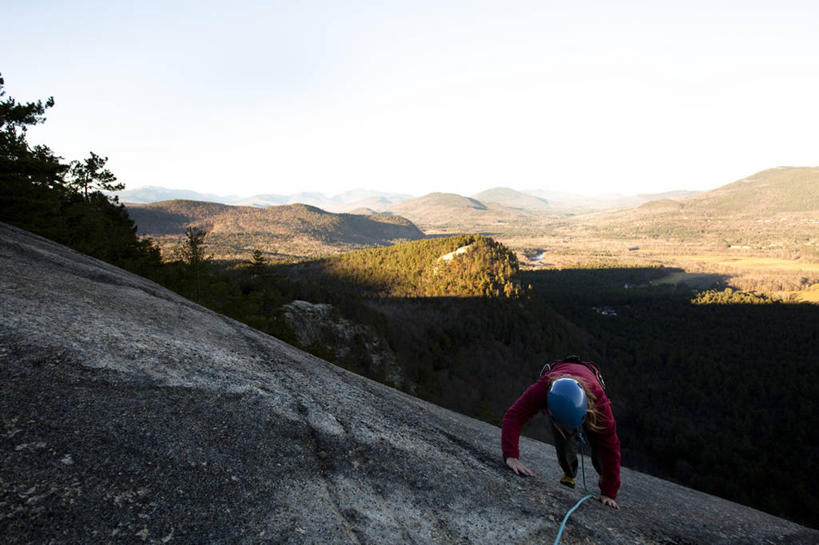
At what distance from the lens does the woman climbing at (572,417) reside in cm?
407

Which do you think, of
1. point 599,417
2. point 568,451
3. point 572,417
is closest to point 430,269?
point 568,451

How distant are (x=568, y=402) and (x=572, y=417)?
0.18 metres

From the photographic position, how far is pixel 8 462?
9.32 feet

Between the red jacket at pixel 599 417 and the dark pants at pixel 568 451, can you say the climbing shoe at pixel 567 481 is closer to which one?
the dark pants at pixel 568 451

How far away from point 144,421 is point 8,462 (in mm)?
1024

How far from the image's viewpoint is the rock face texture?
292 cm

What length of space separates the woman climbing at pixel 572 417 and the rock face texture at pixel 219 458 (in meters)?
0.47

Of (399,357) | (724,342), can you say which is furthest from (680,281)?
(399,357)

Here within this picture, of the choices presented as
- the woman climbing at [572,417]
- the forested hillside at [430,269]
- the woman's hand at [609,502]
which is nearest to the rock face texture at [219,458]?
the woman's hand at [609,502]

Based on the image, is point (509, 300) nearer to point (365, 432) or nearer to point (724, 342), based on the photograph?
point (724, 342)

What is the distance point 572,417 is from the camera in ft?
13.3

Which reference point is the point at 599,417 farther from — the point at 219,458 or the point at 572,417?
the point at 219,458

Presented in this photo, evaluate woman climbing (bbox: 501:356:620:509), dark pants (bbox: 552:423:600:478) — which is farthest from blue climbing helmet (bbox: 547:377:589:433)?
dark pants (bbox: 552:423:600:478)

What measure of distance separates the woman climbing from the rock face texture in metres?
0.47
